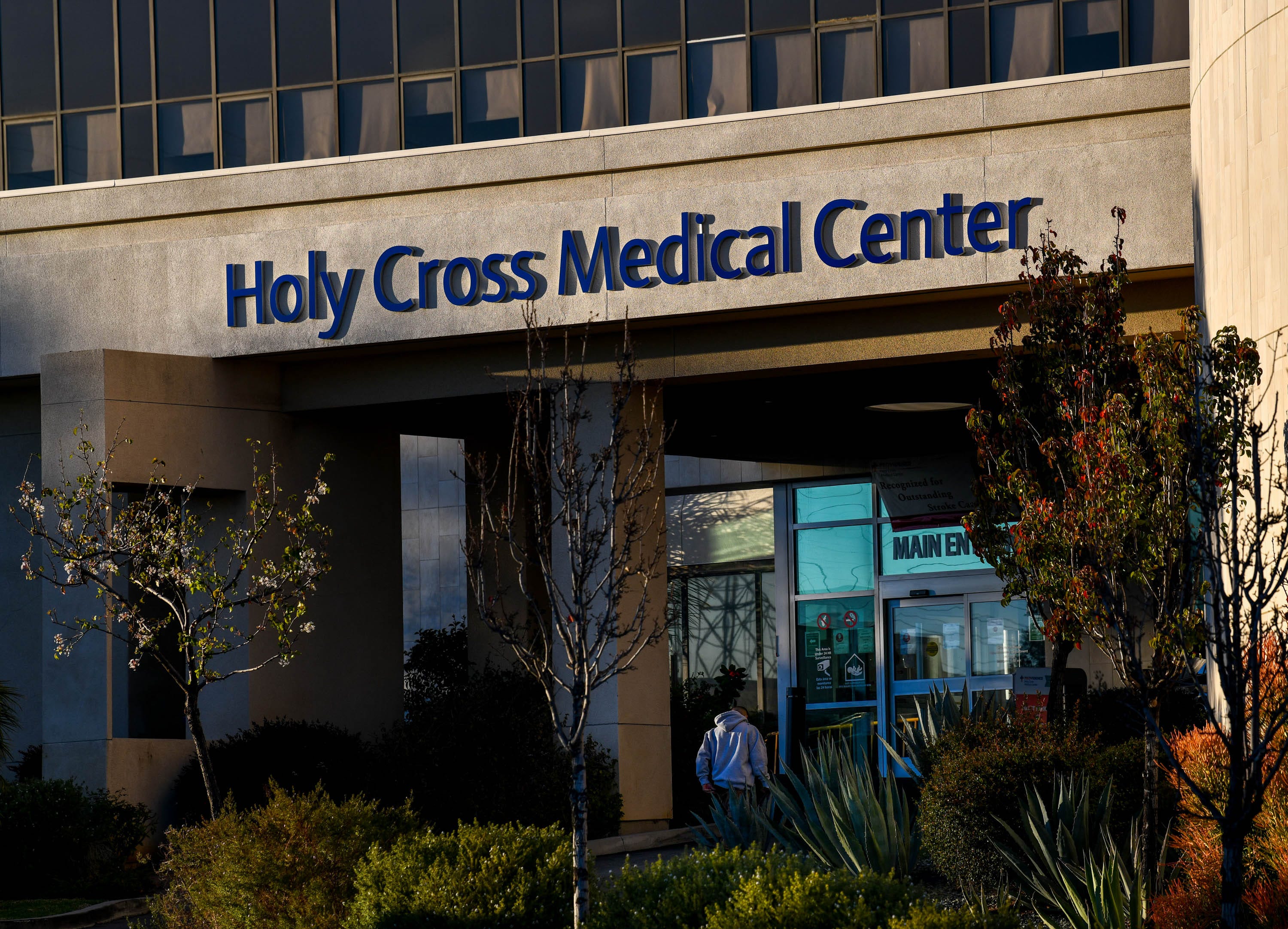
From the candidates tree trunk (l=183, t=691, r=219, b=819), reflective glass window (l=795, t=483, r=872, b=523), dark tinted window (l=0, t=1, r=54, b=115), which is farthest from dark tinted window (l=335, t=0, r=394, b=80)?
reflective glass window (l=795, t=483, r=872, b=523)

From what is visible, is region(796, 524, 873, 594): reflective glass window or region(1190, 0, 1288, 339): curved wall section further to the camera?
region(796, 524, 873, 594): reflective glass window

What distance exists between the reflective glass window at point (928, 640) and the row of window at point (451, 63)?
36.8 feet

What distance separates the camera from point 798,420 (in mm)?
24859

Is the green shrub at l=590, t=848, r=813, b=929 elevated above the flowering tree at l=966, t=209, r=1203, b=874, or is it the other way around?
the flowering tree at l=966, t=209, r=1203, b=874

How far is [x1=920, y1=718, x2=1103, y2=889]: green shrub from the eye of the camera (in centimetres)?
1247

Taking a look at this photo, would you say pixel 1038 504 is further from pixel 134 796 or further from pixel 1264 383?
pixel 134 796

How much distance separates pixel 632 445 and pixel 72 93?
8904 mm

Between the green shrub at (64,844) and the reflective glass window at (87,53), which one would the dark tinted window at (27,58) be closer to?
the reflective glass window at (87,53)

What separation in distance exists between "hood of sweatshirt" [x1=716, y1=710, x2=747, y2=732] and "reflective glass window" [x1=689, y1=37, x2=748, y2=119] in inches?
274

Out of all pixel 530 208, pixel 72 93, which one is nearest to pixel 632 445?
pixel 530 208

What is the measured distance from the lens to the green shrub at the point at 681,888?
9250 mm

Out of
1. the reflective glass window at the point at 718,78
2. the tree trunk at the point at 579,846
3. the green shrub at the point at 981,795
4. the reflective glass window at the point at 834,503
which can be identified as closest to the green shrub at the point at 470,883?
the tree trunk at the point at 579,846

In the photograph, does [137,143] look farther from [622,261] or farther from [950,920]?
[950,920]

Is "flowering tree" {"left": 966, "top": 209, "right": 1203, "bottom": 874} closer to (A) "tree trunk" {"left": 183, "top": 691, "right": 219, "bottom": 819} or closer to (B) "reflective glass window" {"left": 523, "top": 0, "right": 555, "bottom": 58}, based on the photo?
(A) "tree trunk" {"left": 183, "top": 691, "right": 219, "bottom": 819}
